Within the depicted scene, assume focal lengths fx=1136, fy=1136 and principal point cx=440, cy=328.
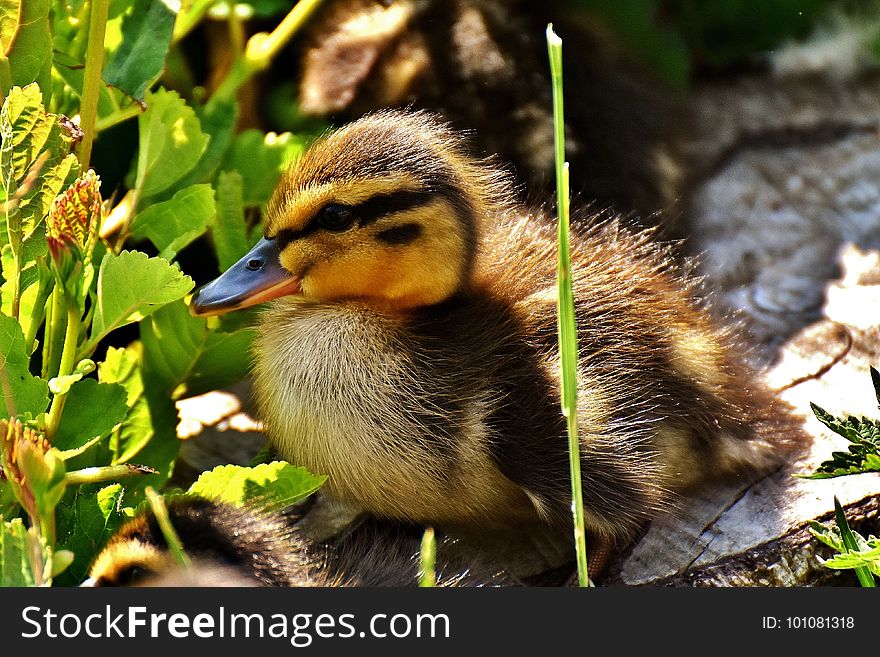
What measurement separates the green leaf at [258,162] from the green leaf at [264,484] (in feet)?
2.41

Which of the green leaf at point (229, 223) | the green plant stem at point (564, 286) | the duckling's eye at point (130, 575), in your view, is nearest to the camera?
the green plant stem at point (564, 286)

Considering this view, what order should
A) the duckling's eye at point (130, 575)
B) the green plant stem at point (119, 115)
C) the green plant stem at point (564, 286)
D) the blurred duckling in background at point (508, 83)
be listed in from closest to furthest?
the green plant stem at point (564, 286)
the duckling's eye at point (130, 575)
the green plant stem at point (119, 115)
the blurred duckling in background at point (508, 83)

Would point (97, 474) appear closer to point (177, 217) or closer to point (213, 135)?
point (177, 217)

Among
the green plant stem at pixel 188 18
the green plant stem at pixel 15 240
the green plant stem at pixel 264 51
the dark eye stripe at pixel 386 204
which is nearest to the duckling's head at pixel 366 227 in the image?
the dark eye stripe at pixel 386 204

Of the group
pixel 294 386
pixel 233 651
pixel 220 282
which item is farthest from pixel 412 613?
pixel 220 282

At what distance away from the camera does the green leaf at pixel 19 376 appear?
1.53 meters

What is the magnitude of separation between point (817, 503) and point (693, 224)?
3.30 ft

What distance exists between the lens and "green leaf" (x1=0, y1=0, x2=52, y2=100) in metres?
1.67

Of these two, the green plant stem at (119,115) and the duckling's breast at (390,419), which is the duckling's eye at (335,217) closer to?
the duckling's breast at (390,419)

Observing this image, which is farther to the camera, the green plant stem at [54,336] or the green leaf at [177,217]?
the green leaf at [177,217]

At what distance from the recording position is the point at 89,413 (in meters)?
1.62

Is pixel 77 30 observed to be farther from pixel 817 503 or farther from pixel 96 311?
pixel 817 503

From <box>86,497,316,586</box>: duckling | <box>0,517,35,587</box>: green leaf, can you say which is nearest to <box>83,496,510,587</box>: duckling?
<box>86,497,316,586</box>: duckling

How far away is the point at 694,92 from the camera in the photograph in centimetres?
311
